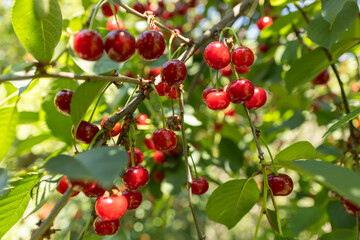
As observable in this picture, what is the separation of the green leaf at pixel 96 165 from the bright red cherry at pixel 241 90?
1.87 ft

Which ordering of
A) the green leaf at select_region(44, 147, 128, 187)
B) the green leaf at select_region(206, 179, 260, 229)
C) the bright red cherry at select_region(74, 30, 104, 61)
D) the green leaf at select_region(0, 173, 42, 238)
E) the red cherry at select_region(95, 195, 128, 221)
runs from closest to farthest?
the green leaf at select_region(44, 147, 128, 187) → the bright red cherry at select_region(74, 30, 104, 61) → the red cherry at select_region(95, 195, 128, 221) → the green leaf at select_region(0, 173, 42, 238) → the green leaf at select_region(206, 179, 260, 229)

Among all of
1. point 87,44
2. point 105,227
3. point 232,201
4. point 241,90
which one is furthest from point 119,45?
point 232,201

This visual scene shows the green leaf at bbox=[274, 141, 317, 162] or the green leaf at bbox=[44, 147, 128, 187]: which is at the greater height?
the green leaf at bbox=[274, 141, 317, 162]

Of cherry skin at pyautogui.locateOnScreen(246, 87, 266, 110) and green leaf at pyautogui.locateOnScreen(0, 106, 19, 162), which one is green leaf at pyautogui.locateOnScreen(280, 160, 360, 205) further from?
green leaf at pyautogui.locateOnScreen(0, 106, 19, 162)

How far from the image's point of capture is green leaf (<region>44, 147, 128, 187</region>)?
542 mm

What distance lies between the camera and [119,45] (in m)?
0.83

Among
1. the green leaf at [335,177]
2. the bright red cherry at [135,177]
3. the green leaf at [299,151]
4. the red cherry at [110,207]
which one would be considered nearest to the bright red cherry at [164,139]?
the bright red cherry at [135,177]

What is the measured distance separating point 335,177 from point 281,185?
0.39 meters

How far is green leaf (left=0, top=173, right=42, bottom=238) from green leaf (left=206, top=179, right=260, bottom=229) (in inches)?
24.1

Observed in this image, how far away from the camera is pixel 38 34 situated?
0.90 m

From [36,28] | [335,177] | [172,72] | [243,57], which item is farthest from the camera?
[243,57]

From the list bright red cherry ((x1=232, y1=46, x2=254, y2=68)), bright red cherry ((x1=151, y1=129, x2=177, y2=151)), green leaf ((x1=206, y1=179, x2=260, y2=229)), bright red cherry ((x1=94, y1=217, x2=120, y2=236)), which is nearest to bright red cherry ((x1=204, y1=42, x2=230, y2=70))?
bright red cherry ((x1=232, y1=46, x2=254, y2=68))

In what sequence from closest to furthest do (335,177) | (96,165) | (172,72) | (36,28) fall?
(96,165)
(335,177)
(36,28)
(172,72)

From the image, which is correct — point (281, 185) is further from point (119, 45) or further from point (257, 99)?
point (119, 45)
